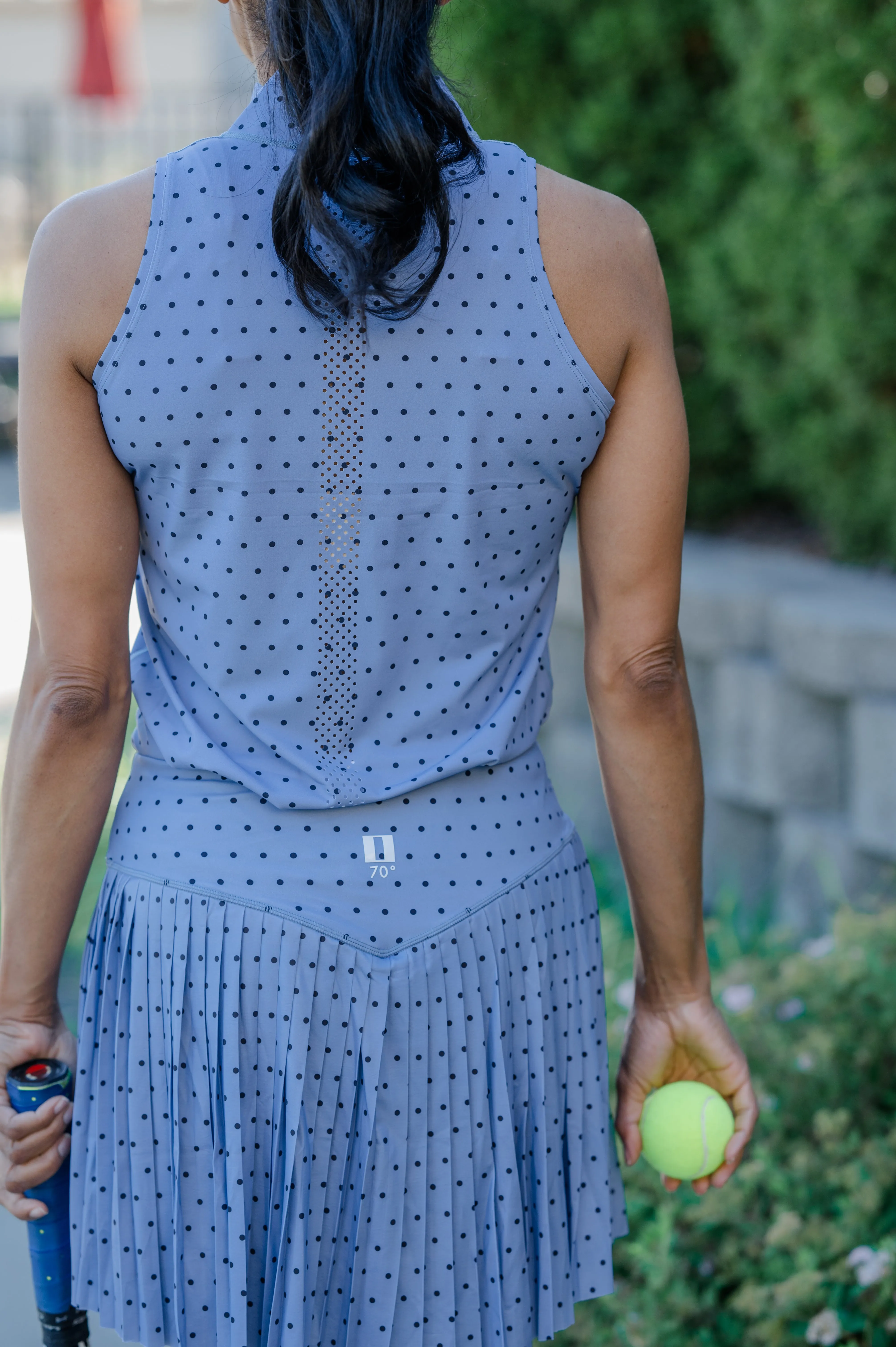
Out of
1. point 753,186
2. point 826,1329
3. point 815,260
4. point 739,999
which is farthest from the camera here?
point 753,186

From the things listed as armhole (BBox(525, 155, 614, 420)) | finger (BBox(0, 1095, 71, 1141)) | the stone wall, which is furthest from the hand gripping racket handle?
the stone wall

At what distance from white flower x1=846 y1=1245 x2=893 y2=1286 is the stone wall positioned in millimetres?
1269

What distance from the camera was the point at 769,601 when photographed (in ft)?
13.4

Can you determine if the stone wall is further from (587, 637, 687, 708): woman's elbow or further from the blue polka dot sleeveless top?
the blue polka dot sleeveless top

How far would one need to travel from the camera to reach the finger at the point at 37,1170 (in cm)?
165

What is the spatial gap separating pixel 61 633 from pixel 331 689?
307mm

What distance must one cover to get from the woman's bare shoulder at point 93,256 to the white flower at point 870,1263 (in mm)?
1964

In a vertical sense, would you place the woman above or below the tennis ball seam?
above

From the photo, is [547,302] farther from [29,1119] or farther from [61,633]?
[29,1119]

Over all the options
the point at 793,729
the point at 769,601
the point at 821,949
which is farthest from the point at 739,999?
the point at 769,601

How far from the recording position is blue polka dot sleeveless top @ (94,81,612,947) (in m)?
1.36

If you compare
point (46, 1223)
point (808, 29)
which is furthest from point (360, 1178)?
point (808, 29)

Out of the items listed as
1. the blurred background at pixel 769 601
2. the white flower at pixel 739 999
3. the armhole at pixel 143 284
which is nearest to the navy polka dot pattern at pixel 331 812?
the armhole at pixel 143 284

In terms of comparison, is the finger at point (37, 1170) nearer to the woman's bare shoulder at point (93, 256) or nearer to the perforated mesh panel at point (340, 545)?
the perforated mesh panel at point (340, 545)
